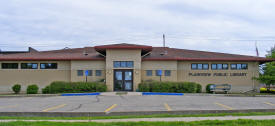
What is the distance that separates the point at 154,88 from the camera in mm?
26828

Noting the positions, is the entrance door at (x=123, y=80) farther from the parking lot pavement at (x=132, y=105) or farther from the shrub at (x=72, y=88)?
the parking lot pavement at (x=132, y=105)

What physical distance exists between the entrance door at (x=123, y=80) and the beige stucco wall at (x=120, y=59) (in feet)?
1.46

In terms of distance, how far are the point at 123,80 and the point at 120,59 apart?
214 cm

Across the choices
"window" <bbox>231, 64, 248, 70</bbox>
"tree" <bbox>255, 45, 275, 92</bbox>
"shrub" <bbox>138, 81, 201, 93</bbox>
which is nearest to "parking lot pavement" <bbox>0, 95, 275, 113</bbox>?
"shrub" <bbox>138, 81, 201, 93</bbox>

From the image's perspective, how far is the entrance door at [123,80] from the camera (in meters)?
29.5

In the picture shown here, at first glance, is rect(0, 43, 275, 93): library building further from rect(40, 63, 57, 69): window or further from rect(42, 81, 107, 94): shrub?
rect(42, 81, 107, 94): shrub

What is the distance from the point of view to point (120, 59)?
96.7 feet

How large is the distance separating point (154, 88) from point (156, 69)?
13.7 feet

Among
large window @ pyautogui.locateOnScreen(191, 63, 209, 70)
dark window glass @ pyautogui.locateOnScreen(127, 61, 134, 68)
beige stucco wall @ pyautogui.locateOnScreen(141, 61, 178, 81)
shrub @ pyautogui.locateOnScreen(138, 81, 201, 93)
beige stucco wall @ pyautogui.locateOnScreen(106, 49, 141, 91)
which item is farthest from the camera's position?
large window @ pyautogui.locateOnScreen(191, 63, 209, 70)

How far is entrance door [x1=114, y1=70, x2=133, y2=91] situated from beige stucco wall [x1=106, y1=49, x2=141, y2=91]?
1.46 feet

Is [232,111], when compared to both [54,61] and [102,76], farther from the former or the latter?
[54,61]

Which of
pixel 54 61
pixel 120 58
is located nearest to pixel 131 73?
pixel 120 58

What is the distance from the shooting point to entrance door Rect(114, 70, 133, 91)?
29.5 meters

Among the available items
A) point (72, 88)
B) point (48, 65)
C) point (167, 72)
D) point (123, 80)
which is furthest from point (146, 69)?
point (48, 65)
